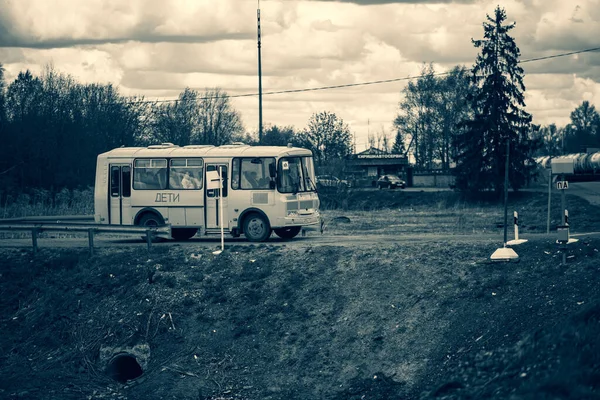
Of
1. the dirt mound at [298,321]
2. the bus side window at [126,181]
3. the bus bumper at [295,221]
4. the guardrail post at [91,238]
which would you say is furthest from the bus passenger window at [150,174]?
the bus bumper at [295,221]

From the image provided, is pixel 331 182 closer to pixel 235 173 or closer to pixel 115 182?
pixel 115 182

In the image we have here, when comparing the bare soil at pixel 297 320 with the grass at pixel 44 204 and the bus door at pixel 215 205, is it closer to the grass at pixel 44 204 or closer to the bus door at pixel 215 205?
the bus door at pixel 215 205

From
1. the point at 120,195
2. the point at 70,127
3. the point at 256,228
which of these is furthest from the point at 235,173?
the point at 70,127

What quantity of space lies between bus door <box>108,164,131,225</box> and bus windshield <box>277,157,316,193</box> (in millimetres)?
5016

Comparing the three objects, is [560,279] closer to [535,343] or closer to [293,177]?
[535,343]

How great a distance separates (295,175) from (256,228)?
75.4 inches

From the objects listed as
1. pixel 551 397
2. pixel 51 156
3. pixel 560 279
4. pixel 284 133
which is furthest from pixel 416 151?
pixel 551 397

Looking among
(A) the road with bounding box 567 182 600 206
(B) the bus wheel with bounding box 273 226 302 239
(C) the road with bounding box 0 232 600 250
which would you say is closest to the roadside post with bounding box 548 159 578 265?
(C) the road with bounding box 0 232 600 250

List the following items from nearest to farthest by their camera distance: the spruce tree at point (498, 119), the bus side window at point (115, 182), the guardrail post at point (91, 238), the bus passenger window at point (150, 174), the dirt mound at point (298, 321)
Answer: the dirt mound at point (298, 321) → the guardrail post at point (91, 238) → the bus passenger window at point (150, 174) → the bus side window at point (115, 182) → the spruce tree at point (498, 119)

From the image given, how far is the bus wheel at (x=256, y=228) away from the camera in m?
26.8

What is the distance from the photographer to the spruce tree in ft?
192

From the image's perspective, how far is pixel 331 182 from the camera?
63.1 meters

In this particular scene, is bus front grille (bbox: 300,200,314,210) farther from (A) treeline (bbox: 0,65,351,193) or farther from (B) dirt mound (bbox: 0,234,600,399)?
(A) treeline (bbox: 0,65,351,193)

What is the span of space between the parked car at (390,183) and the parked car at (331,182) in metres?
15.3
